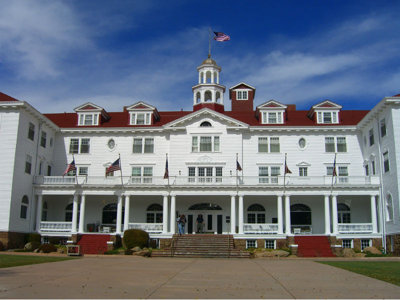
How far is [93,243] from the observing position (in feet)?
121

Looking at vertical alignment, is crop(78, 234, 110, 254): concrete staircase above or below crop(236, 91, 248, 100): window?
below

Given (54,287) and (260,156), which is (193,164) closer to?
(260,156)

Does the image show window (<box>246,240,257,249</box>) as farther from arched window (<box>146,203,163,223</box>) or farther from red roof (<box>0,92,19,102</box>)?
red roof (<box>0,92,19,102</box>)

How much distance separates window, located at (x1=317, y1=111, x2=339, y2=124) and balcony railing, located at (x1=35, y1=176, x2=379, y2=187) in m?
6.51

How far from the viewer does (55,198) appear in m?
Result: 43.4

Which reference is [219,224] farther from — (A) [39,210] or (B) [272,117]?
(A) [39,210]

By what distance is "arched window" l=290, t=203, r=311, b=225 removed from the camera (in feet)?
134

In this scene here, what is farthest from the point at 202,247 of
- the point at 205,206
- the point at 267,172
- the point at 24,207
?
the point at 24,207

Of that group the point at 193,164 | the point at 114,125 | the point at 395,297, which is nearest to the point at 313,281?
the point at 395,297

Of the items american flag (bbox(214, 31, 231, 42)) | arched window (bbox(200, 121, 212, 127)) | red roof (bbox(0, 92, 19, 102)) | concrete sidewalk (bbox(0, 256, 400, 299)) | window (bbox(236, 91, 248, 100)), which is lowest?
concrete sidewalk (bbox(0, 256, 400, 299))

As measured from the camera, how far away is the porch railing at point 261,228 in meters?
37.1

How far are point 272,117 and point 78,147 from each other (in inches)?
777

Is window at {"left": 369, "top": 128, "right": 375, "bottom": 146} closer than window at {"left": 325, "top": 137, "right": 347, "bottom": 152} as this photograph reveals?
Yes

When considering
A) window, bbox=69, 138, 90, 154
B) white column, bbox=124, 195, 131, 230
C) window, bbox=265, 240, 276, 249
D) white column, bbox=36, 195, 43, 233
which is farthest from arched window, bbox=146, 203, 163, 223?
window, bbox=265, 240, 276, 249
